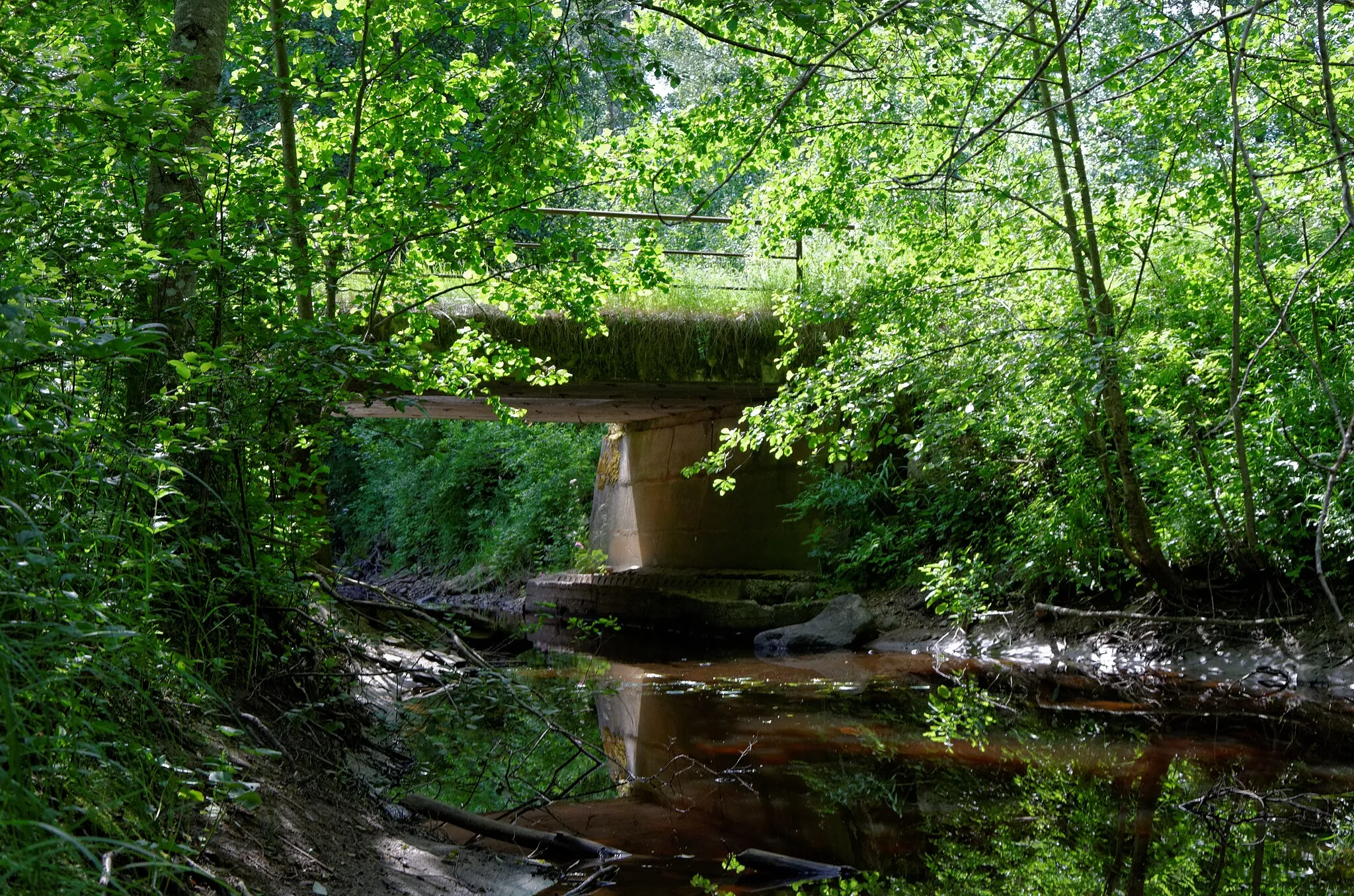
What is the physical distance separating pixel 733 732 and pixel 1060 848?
249 centimetres

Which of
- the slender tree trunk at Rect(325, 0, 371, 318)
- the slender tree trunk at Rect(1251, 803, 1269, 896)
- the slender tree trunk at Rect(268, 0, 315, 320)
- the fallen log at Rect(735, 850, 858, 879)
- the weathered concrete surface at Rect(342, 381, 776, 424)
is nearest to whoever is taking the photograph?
the slender tree trunk at Rect(1251, 803, 1269, 896)

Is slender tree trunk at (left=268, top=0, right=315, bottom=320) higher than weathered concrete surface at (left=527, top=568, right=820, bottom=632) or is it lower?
higher

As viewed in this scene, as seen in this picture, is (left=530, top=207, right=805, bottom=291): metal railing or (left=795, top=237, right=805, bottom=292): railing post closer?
(left=530, top=207, right=805, bottom=291): metal railing

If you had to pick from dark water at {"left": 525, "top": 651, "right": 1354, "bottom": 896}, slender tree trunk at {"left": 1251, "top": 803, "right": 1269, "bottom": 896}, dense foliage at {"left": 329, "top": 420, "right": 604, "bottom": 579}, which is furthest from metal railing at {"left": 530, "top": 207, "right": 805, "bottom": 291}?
dense foliage at {"left": 329, "top": 420, "right": 604, "bottom": 579}

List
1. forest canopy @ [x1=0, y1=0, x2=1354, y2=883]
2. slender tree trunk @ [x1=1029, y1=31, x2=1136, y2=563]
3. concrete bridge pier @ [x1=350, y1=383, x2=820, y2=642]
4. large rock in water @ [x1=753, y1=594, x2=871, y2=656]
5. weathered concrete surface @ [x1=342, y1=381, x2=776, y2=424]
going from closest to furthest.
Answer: forest canopy @ [x1=0, y1=0, x2=1354, y2=883], slender tree trunk @ [x1=1029, y1=31, x2=1136, y2=563], large rock in water @ [x1=753, y1=594, x2=871, y2=656], weathered concrete surface @ [x1=342, y1=381, x2=776, y2=424], concrete bridge pier @ [x1=350, y1=383, x2=820, y2=642]

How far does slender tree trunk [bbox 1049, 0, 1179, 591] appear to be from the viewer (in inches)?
240

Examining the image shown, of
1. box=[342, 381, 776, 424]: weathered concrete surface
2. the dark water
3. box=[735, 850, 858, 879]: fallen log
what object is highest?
box=[342, 381, 776, 424]: weathered concrete surface

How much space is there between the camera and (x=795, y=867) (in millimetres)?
3398

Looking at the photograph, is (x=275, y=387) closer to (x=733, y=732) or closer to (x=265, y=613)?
(x=265, y=613)

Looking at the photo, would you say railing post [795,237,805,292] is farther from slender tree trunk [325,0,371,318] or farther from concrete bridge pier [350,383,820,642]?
slender tree trunk [325,0,371,318]

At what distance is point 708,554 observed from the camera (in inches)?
513

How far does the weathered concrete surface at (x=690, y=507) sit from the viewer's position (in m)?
12.4

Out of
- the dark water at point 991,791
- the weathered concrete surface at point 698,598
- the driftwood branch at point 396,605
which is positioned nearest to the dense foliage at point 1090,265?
the dark water at point 991,791

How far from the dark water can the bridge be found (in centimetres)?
421
